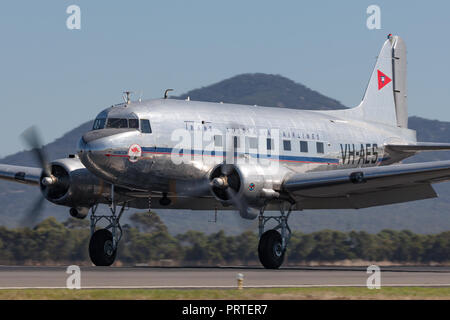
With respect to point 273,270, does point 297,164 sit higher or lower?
higher

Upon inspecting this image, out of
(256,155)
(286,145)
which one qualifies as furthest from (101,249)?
(286,145)

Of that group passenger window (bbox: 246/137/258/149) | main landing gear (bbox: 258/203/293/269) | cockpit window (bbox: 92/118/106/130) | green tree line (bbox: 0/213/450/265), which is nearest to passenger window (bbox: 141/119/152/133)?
cockpit window (bbox: 92/118/106/130)

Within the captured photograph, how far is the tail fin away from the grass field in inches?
733

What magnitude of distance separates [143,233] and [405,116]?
16.1m

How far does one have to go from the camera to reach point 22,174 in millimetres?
30125

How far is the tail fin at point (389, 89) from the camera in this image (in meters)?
36.6

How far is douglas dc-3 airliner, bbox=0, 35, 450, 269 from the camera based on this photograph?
85.2 feet

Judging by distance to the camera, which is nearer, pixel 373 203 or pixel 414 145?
pixel 373 203

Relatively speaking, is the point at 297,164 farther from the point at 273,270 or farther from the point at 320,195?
the point at 273,270

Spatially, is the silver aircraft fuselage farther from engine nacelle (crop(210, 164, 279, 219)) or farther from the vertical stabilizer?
the vertical stabilizer
